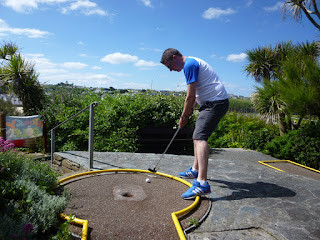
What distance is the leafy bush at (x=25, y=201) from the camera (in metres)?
1.75

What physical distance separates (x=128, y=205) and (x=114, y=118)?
4096 mm

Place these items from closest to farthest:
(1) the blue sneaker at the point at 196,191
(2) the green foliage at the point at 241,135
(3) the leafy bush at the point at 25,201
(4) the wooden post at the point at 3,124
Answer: (3) the leafy bush at the point at 25,201 < (1) the blue sneaker at the point at 196,191 < (4) the wooden post at the point at 3,124 < (2) the green foliage at the point at 241,135

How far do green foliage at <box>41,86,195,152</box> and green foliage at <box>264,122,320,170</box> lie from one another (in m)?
2.32

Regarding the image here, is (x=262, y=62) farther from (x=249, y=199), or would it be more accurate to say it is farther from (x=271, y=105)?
(x=249, y=199)

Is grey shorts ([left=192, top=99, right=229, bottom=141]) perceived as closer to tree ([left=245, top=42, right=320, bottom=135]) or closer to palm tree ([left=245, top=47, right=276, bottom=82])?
tree ([left=245, top=42, right=320, bottom=135])

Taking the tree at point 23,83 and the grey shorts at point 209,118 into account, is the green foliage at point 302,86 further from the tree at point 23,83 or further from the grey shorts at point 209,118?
the tree at point 23,83

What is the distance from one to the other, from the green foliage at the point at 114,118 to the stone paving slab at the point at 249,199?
1.10 m

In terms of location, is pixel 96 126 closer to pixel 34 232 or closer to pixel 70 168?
pixel 70 168

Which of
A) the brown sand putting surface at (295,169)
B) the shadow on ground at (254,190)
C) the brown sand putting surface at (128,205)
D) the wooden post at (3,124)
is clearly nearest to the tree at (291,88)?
the brown sand putting surface at (295,169)

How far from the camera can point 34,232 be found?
1823mm

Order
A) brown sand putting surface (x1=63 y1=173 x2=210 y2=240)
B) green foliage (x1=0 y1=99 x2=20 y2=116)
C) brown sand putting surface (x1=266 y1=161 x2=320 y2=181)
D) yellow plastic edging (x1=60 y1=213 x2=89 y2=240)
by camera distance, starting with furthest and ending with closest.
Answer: green foliage (x1=0 y1=99 x2=20 y2=116)
brown sand putting surface (x1=266 y1=161 x2=320 y2=181)
brown sand putting surface (x1=63 y1=173 x2=210 y2=240)
yellow plastic edging (x1=60 y1=213 x2=89 y2=240)

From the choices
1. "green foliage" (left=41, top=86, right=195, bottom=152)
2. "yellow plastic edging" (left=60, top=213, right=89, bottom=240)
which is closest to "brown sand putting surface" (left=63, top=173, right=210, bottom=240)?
"yellow plastic edging" (left=60, top=213, right=89, bottom=240)

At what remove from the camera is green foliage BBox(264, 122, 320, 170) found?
555 centimetres

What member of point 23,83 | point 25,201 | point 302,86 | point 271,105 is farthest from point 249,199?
point 23,83
